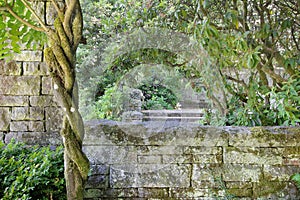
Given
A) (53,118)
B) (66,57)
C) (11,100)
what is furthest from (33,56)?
(66,57)

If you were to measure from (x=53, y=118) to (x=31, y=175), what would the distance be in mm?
504

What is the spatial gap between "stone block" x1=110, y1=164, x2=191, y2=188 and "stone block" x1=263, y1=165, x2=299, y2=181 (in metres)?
0.47

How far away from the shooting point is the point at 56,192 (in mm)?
1339

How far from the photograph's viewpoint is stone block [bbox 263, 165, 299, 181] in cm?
158

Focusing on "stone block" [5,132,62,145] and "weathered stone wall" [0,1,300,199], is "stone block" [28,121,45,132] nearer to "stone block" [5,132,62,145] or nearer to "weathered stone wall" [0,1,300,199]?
"stone block" [5,132,62,145]

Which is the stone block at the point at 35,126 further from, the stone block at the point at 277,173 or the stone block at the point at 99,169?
the stone block at the point at 277,173

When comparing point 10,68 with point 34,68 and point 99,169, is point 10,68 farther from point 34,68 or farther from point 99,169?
point 99,169

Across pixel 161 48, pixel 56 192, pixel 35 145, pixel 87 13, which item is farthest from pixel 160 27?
pixel 56 192

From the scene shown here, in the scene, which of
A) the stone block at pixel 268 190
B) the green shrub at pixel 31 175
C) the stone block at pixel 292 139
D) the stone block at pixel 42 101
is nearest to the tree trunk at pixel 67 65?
the green shrub at pixel 31 175

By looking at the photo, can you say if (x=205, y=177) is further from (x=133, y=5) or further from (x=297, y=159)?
(x=133, y=5)

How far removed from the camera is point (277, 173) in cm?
158

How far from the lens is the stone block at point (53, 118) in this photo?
67.1 inches

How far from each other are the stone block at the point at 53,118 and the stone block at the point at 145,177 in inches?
18.4

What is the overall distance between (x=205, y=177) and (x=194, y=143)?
213mm
